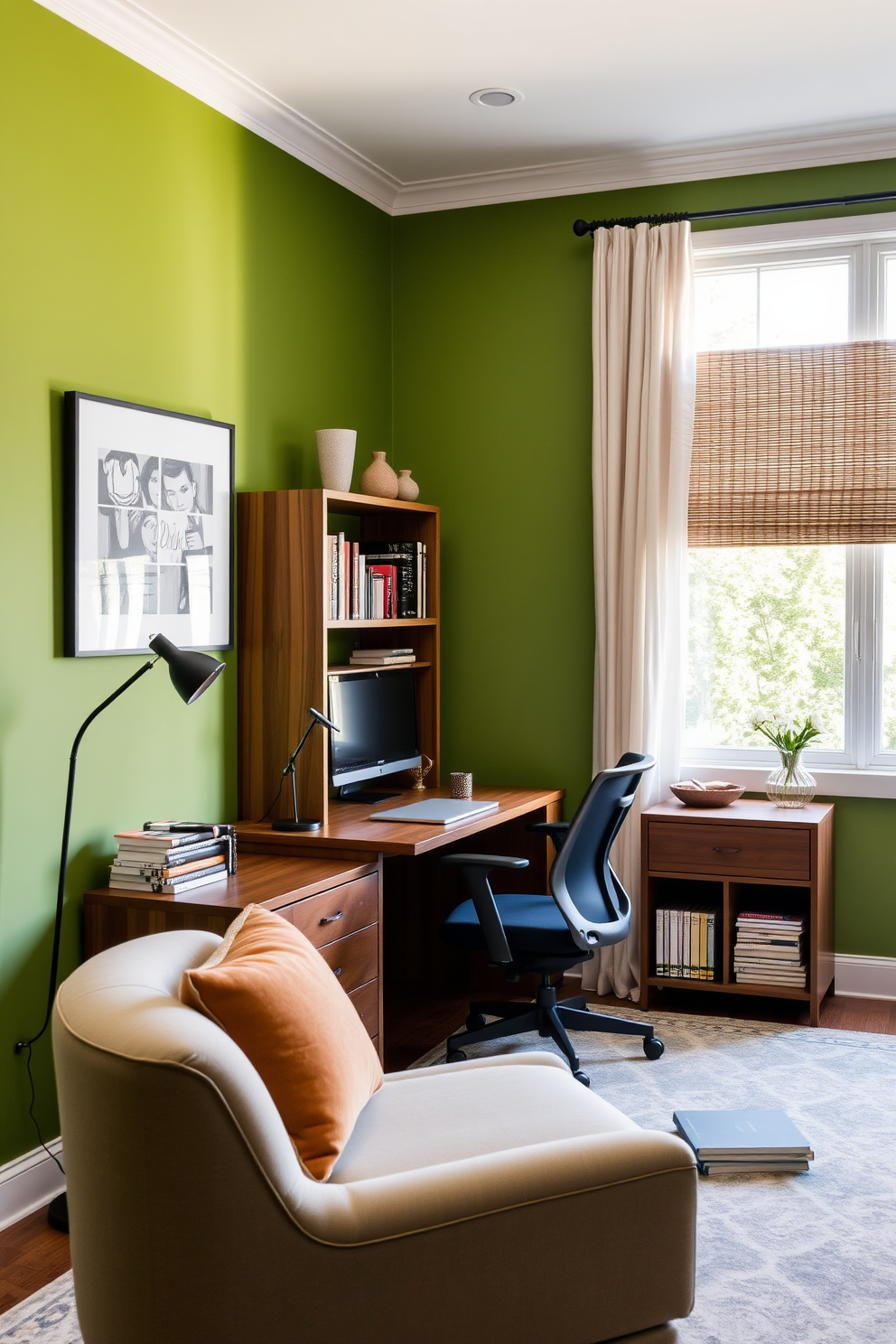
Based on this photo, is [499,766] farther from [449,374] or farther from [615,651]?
[449,374]

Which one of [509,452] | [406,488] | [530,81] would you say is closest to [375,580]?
[406,488]

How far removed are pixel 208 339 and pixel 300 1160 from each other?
8.02 ft

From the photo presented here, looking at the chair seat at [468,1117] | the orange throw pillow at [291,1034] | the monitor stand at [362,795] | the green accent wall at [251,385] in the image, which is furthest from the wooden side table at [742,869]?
the orange throw pillow at [291,1034]

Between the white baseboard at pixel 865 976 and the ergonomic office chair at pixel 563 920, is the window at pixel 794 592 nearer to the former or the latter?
the white baseboard at pixel 865 976

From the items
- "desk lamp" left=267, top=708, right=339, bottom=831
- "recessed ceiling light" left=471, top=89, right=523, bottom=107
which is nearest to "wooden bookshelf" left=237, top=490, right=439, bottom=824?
"desk lamp" left=267, top=708, right=339, bottom=831

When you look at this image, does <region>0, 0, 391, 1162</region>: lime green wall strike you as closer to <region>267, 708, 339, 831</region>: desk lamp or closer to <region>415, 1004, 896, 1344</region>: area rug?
<region>267, 708, 339, 831</region>: desk lamp

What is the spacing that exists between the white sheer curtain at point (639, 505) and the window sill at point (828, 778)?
165mm

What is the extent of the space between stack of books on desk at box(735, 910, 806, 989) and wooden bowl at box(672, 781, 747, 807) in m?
0.37

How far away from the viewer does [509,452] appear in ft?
14.9

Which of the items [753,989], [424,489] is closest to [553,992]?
[753,989]

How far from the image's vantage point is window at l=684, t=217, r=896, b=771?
4.12 m

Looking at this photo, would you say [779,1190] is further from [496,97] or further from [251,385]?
[496,97]

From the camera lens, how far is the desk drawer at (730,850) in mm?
3795

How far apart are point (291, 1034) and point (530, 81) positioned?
3008mm
